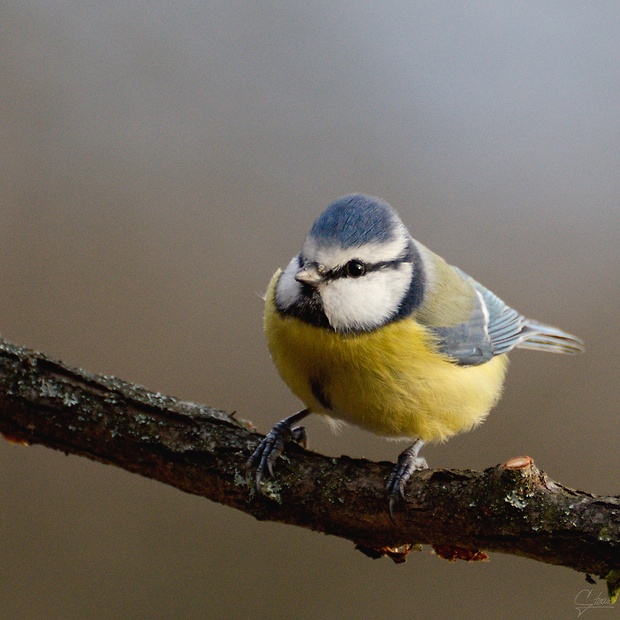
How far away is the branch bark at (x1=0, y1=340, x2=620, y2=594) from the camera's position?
2.84ft

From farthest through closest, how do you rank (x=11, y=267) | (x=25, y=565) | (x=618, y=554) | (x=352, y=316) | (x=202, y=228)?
(x=202, y=228), (x=11, y=267), (x=25, y=565), (x=352, y=316), (x=618, y=554)

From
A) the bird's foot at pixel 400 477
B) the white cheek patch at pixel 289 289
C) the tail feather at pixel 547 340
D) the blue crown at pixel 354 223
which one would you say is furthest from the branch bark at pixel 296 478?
the tail feather at pixel 547 340

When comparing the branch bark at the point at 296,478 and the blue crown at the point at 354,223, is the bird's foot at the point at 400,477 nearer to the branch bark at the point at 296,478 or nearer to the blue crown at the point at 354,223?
the branch bark at the point at 296,478

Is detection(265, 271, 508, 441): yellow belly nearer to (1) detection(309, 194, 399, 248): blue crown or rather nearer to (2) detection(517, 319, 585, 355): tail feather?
(1) detection(309, 194, 399, 248): blue crown

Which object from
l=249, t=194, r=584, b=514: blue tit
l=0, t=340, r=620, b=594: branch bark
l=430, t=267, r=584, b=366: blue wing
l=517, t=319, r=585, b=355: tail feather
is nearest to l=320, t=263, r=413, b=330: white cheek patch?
l=249, t=194, r=584, b=514: blue tit

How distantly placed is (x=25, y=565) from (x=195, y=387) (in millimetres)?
581

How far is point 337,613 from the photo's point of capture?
5.54 ft

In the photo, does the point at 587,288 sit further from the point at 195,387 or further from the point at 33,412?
the point at 33,412

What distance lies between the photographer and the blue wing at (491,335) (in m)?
1.26

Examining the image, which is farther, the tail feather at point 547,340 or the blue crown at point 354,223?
the tail feather at point 547,340

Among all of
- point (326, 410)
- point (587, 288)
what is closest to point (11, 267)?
point (326, 410)

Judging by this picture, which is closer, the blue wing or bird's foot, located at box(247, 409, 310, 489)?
bird's foot, located at box(247, 409, 310, 489)

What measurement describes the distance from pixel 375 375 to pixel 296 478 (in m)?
0.20

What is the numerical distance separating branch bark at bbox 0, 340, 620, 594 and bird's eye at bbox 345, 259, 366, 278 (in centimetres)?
29
